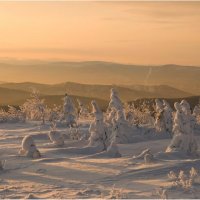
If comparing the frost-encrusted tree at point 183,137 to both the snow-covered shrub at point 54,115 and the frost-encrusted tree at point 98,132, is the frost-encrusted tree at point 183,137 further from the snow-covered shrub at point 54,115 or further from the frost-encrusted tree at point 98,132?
the snow-covered shrub at point 54,115

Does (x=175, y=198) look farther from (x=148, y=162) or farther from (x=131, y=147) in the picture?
(x=131, y=147)

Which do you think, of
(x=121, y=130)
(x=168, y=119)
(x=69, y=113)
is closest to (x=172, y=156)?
(x=121, y=130)

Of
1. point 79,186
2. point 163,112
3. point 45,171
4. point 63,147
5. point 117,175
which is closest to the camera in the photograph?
point 79,186

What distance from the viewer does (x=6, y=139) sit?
44594 mm

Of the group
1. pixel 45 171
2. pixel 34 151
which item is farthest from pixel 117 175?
A: pixel 34 151

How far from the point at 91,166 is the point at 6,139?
17.3 m

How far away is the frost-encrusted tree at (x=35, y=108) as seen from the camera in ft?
205

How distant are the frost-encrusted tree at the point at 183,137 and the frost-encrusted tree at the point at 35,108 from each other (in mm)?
28191

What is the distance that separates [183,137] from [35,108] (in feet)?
132

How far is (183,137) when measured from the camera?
112ft

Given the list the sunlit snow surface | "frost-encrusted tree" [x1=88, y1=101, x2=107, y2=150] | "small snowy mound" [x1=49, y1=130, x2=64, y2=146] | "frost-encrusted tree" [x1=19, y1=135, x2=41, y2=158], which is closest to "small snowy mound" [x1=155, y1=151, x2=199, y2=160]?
the sunlit snow surface

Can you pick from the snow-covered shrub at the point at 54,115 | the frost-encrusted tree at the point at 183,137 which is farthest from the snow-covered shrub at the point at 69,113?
the frost-encrusted tree at the point at 183,137

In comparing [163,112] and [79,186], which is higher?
[163,112]

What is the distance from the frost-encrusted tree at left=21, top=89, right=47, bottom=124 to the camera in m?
62.4
